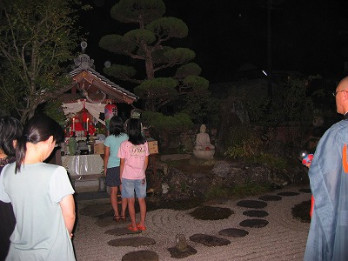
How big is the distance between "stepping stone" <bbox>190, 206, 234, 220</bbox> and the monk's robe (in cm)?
445

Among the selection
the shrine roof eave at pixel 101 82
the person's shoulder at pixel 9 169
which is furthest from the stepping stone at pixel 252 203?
the shrine roof eave at pixel 101 82

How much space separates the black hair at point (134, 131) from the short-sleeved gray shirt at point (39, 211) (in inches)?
123

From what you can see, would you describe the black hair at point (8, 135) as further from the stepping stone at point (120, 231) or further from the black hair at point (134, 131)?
the stepping stone at point (120, 231)

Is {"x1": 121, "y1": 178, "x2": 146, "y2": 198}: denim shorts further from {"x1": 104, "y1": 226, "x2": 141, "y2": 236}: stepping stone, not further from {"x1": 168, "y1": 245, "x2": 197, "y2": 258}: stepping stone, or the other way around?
{"x1": 168, "y1": 245, "x2": 197, "y2": 258}: stepping stone

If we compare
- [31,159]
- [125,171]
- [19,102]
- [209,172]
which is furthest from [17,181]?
[209,172]

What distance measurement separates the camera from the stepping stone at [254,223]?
627 cm

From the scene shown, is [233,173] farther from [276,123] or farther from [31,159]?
[31,159]

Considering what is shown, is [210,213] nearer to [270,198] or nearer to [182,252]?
[270,198]

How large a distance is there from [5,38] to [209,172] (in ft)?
18.8

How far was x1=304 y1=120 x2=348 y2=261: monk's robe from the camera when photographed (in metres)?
2.38

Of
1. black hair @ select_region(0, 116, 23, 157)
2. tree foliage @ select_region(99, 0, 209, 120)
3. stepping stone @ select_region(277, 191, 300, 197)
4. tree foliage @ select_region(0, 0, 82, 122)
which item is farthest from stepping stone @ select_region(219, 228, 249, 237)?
tree foliage @ select_region(99, 0, 209, 120)

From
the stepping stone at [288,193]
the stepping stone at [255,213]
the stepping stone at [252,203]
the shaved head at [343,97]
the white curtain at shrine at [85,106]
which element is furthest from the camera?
the white curtain at shrine at [85,106]

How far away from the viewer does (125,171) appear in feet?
18.2

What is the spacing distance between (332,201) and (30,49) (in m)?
6.60
